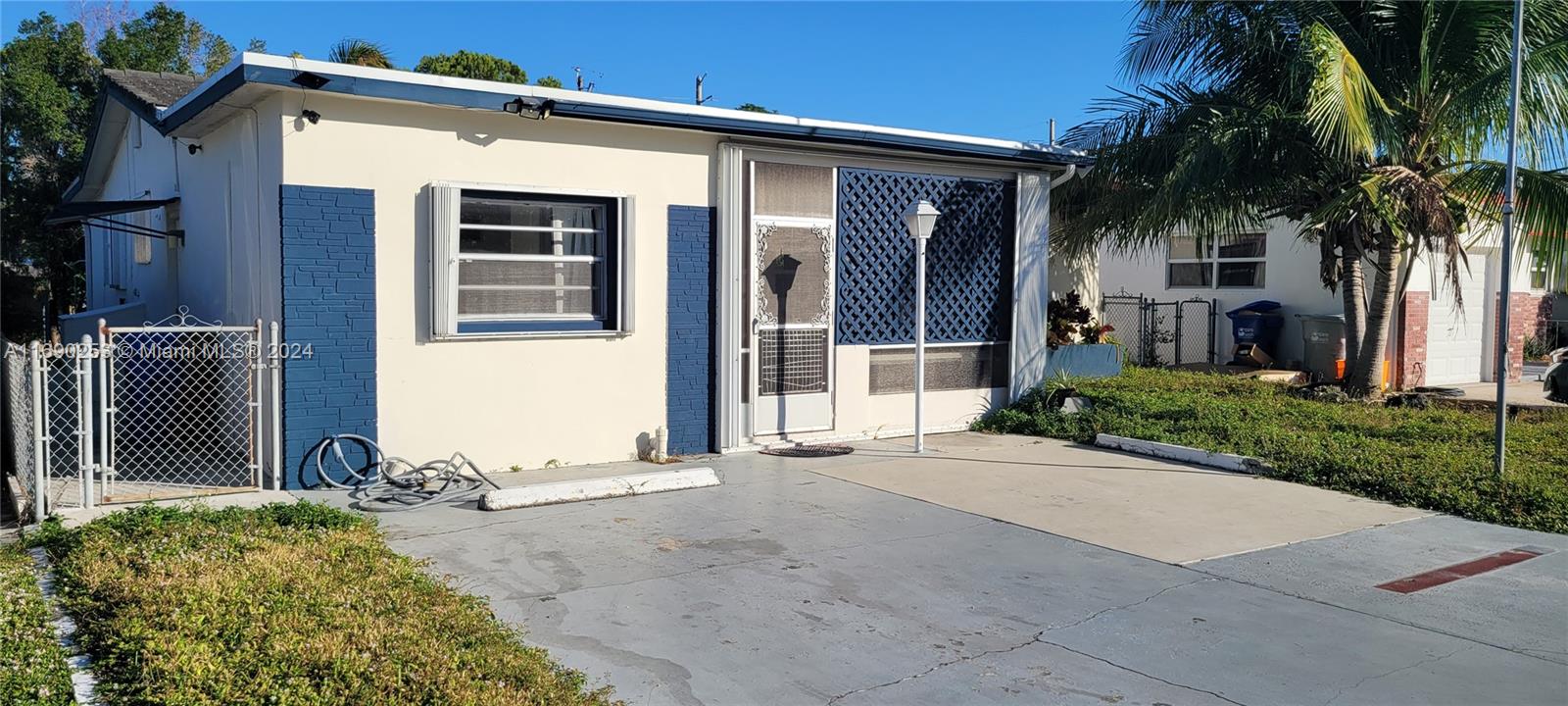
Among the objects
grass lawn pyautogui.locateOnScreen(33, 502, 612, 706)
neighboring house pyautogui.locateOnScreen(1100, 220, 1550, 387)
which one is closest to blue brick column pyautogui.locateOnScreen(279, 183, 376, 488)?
grass lawn pyautogui.locateOnScreen(33, 502, 612, 706)

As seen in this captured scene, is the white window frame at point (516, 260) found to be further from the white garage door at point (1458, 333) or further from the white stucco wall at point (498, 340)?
the white garage door at point (1458, 333)

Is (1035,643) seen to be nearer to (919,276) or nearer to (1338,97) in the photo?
(919,276)

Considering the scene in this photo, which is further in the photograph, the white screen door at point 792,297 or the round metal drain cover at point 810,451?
the white screen door at point 792,297

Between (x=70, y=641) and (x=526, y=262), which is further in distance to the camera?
(x=526, y=262)

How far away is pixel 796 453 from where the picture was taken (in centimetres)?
1065

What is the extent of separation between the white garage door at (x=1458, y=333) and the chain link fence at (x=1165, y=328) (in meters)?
3.39

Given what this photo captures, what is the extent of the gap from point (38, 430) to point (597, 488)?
3740 millimetres

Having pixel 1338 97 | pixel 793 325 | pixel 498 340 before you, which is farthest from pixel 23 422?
pixel 1338 97

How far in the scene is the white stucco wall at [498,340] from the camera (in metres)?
8.66

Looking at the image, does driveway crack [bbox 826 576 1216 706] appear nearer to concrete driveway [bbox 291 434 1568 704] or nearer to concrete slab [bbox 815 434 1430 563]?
concrete driveway [bbox 291 434 1568 704]

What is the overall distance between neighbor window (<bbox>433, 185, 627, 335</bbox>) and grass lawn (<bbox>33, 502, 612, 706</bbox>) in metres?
3.14

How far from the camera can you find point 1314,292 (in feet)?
57.6

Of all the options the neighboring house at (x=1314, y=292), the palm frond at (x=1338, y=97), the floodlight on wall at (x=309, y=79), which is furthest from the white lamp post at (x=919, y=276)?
the neighboring house at (x=1314, y=292)

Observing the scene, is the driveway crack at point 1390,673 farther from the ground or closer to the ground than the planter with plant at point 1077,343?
closer to the ground
